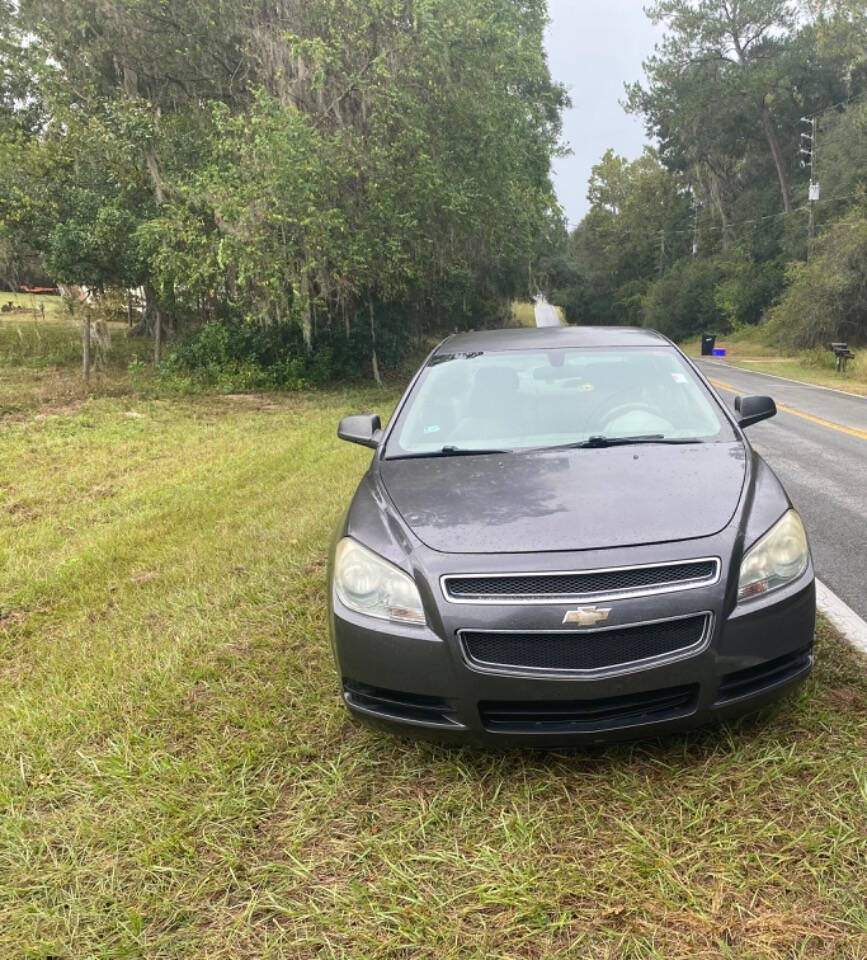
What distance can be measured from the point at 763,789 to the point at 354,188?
14649 mm

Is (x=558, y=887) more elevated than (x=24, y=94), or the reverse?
(x=24, y=94)

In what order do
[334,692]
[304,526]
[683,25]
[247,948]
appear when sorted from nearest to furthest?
[247,948], [334,692], [304,526], [683,25]

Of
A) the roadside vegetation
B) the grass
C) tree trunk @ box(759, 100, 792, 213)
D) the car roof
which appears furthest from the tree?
the car roof

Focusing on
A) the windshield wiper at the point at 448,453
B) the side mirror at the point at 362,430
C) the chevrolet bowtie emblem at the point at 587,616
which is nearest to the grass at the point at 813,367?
the side mirror at the point at 362,430

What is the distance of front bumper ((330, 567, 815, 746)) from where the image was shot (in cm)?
223

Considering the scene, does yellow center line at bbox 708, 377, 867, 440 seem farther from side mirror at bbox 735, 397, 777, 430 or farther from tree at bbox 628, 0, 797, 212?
tree at bbox 628, 0, 797, 212

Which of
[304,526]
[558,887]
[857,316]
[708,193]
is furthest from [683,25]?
[558,887]

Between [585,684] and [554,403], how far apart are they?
1792 mm

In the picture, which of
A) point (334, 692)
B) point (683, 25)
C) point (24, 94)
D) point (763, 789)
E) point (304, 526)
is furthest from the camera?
point (683, 25)

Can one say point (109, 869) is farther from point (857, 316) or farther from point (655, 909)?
point (857, 316)

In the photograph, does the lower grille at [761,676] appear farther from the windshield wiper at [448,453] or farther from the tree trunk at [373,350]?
the tree trunk at [373,350]

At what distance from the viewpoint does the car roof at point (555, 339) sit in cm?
413

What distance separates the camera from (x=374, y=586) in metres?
2.48

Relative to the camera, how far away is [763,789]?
2330mm
